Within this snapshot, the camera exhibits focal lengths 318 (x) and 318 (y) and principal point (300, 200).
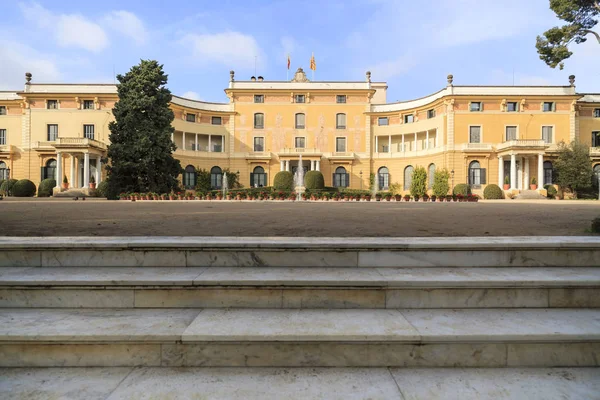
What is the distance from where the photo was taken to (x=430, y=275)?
106 inches

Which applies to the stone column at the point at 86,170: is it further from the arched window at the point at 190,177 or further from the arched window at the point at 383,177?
the arched window at the point at 383,177

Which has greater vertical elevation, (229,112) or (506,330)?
(229,112)

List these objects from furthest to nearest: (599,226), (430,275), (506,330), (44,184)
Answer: (44,184) → (599,226) → (430,275) → (506,330)

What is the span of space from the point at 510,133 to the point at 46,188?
47.5 m

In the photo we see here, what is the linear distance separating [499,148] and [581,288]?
120 ft

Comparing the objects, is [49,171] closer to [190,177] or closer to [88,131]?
[88,131]

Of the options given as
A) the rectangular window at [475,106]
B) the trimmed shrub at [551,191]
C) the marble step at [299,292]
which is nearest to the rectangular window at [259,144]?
the rectangular window at [475,106]

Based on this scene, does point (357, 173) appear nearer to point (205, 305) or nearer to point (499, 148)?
point (499, 148)

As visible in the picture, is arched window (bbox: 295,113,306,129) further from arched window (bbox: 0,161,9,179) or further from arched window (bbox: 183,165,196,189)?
arched window (bbox: 0,161,9,179)

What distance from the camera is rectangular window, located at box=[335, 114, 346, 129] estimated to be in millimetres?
40188

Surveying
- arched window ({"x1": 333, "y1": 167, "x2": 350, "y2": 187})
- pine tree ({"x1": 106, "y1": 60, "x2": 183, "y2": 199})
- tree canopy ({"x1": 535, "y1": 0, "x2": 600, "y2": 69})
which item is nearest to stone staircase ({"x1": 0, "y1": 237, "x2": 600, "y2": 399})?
tree canopy ({"x1": 535, "y1": 0, "x2": 600, "y2": 69})

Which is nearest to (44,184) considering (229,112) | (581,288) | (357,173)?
(229,112)

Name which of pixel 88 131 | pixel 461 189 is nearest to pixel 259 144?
pixel 88 131

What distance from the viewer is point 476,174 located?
34.5 m
